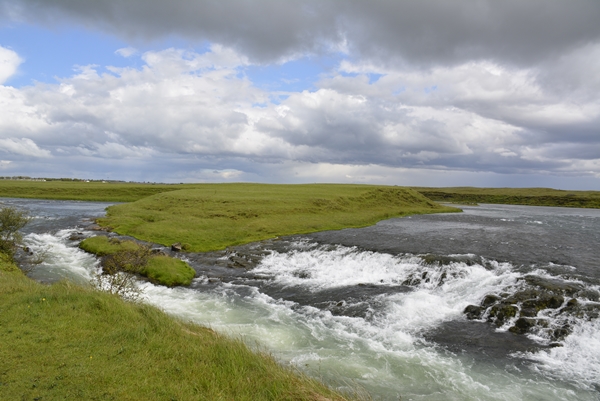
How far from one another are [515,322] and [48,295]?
84.3 ft

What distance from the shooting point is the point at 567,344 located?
771 inches

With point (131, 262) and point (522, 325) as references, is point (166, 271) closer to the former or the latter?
point (131, 262)

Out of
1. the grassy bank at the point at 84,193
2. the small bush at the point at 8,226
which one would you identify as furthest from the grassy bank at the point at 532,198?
A: the small bush at the point at 8,226

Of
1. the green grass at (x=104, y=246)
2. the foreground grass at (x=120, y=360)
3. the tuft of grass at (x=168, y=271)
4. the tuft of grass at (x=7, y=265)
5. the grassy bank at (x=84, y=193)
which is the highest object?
the grassy bank at (x=84, y=193)

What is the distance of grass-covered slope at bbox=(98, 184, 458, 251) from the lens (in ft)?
167

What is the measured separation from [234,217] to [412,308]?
132 ft

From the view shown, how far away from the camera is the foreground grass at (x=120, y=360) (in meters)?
9.85

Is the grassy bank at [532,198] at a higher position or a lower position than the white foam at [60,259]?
higher

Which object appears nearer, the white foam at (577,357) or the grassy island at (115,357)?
the grassy island at (115,357)

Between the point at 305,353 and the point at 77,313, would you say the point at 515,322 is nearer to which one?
the point at 305,353

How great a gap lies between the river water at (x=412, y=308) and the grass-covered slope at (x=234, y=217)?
846 centimetres

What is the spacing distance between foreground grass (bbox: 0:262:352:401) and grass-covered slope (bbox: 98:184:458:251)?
3043cm

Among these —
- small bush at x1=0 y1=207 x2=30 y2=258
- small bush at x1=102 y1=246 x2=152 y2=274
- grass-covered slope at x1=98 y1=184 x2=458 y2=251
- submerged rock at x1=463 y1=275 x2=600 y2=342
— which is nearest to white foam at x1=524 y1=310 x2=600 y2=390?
submerged rock at x1=463 y1=275 x2=600 y2=342

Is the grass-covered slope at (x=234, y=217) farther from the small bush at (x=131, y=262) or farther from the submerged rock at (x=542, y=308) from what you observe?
Answer: the submerged rock at (x=542, y=308)
